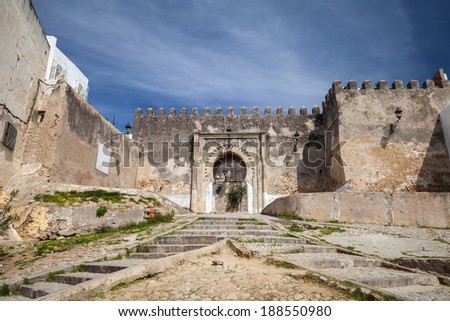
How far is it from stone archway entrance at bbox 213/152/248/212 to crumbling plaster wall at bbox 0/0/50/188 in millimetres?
9502

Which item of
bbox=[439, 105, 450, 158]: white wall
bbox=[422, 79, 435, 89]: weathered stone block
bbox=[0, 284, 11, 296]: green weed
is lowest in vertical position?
bbox=[0, 284, 11, 296]: green weed

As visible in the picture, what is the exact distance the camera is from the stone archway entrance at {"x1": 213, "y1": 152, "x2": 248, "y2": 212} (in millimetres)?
14594

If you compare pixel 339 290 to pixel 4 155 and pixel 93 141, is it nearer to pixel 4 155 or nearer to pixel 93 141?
pixel 4 155

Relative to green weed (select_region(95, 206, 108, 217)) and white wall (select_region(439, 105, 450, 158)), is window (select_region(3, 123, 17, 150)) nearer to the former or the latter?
green weed (select_region(95, 206, 108, 217))

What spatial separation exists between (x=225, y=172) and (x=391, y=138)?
8.17 metres

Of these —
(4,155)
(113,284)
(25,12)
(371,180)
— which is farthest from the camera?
(371,180)

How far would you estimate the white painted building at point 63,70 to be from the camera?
1816cm

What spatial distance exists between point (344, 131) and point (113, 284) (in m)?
11.6

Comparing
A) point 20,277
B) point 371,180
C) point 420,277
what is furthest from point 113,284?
point 371,180

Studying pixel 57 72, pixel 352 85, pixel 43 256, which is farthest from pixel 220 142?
pixel 57 72

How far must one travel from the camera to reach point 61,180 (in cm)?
762

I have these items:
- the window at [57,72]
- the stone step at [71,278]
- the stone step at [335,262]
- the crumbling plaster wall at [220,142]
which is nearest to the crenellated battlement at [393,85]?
the crumbling plaster wall at [220,142]

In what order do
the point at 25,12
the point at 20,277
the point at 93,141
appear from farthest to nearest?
the point at 93,141
the point at 25,12
the point at 20,277

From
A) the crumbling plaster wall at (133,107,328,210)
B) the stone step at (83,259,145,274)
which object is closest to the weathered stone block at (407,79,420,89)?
the crumbling plaster wall at (133,107,328,210)
